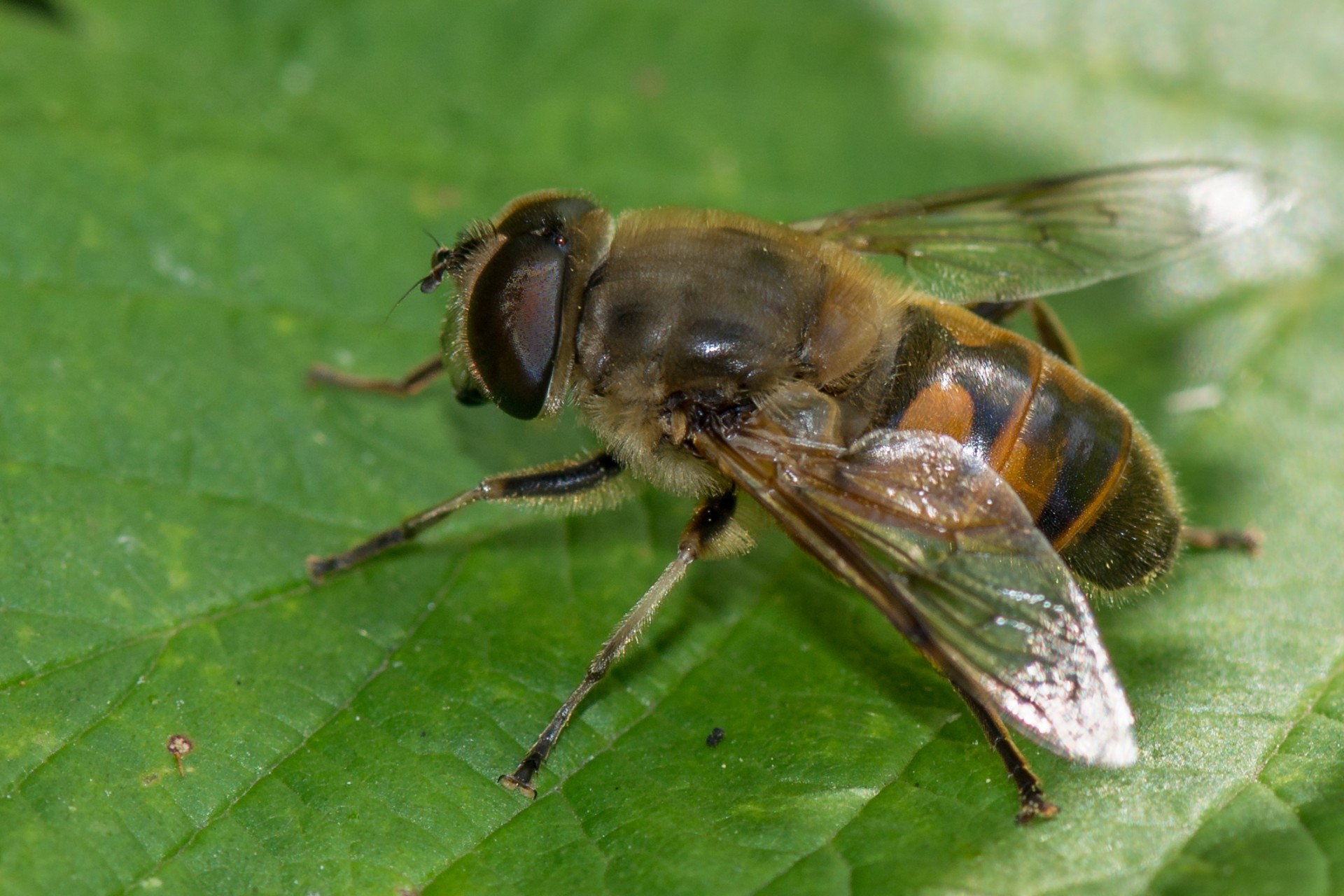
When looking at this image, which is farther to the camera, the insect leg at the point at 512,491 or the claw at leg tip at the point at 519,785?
the insect leg at the point at 512,491

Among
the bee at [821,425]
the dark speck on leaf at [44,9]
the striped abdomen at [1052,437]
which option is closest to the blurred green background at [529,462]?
the dark speck on leaf at [44,9]

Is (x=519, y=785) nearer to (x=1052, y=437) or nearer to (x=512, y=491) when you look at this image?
(x=512, y=491)

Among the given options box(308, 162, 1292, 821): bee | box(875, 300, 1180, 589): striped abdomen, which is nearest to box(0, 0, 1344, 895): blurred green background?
box(308, 162, 1292, 821): bee

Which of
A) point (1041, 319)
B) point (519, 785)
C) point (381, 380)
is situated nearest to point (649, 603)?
point (519, 785)

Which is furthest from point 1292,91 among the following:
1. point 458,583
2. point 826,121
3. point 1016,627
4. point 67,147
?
point 67,147

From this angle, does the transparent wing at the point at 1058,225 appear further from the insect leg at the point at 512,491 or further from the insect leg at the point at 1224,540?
the insect leg at the point at 512,491

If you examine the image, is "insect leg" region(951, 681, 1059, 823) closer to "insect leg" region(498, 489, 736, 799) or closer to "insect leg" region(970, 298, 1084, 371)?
"insect leg" region(498, 489, 736, 799)
